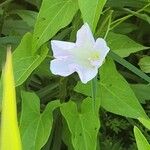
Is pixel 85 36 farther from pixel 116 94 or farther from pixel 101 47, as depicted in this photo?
pixel 116 94

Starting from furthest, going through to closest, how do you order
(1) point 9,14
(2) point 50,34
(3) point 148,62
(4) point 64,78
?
(1) point 9,14
(3) point 148,62
(4) point 64,78
(2) point 50,34

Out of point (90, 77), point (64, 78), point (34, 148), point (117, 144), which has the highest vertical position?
point (90, 77)

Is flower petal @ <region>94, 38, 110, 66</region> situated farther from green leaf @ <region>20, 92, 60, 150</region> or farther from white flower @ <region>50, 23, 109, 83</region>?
green leaf @ <region>20, 92, 60, 150</region>

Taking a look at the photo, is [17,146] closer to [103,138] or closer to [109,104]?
[109,104]

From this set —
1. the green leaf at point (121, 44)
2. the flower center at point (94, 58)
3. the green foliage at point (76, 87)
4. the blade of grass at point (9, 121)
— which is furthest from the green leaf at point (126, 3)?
the blade of grass at point (9, 121)

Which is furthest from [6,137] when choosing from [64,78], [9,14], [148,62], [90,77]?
[9,14]

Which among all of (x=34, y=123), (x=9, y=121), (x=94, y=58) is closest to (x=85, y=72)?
(x=94, y=58)

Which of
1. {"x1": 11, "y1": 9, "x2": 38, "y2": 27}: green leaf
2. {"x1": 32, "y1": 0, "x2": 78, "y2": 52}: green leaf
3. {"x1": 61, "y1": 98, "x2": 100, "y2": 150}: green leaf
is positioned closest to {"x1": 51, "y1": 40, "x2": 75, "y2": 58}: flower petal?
{"x1": 32, "y1": 0, "x2": 78, "y2": 52}: green leaf
